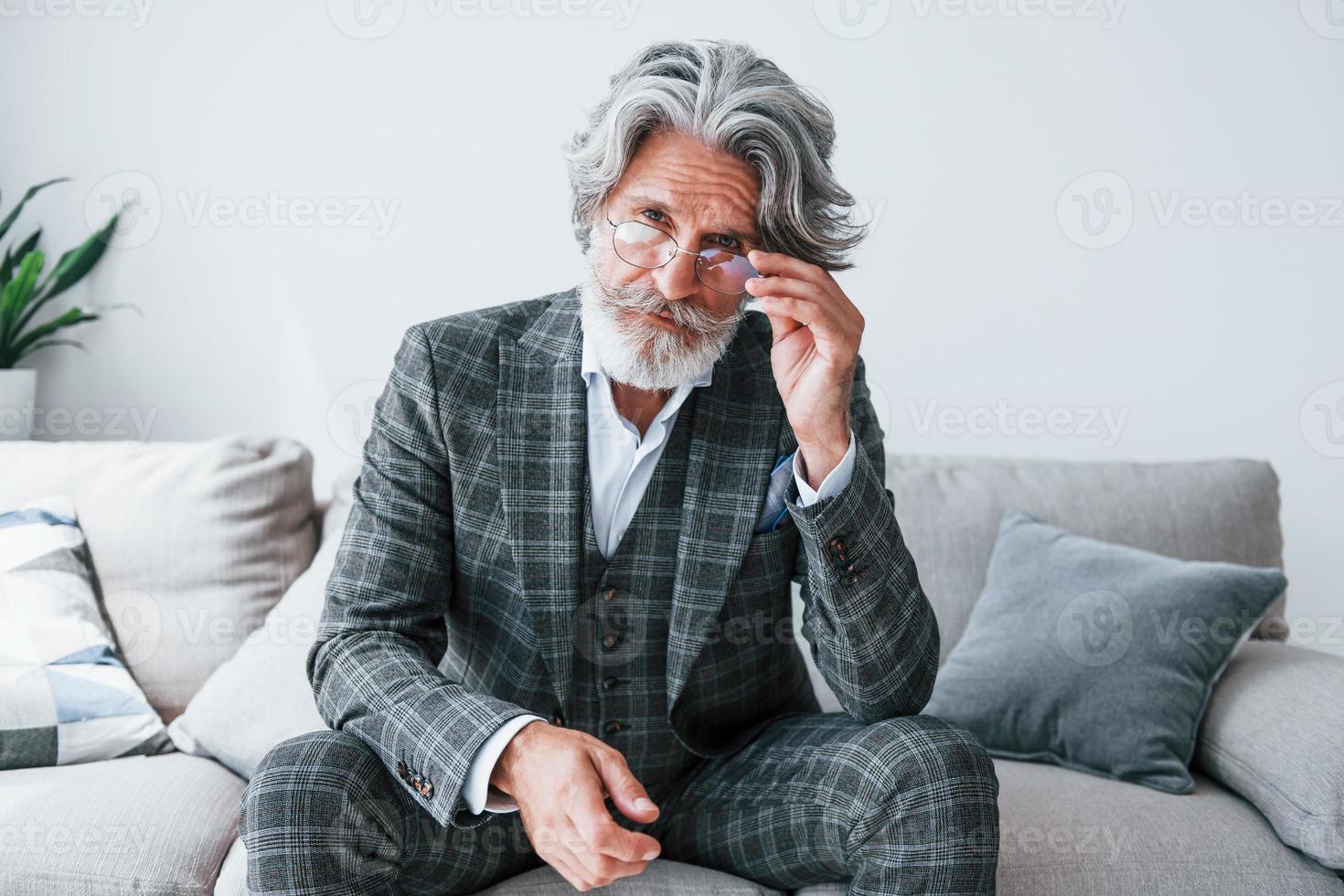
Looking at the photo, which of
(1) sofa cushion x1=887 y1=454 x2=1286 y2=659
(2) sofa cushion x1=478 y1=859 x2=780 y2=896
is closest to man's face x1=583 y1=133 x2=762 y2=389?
(2) sofa cushion x1=478 y1=859 x2=780 y2=896

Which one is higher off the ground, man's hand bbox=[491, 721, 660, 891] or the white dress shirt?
the white dress shirt

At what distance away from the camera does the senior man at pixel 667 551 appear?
1.22m

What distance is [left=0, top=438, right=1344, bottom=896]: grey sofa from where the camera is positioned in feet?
4.84

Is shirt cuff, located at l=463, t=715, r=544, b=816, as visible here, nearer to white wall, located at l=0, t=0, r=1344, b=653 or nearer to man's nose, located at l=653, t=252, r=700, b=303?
man's nose, located at l=653, t=252, r=700, b=303

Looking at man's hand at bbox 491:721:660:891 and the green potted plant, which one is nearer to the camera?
man's hand at bbox 491:721:660:891

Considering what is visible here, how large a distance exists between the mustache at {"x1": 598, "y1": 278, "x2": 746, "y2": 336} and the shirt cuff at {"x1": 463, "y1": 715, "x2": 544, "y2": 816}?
0.56 meters

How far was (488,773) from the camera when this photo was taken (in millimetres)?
1151

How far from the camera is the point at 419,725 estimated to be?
1189mm

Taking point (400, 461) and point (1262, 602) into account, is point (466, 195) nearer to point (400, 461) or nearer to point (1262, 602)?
point (400, 461)

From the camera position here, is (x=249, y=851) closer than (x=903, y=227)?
Yes

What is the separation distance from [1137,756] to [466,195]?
6.05 ft

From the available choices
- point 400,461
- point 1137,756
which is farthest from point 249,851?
point 1137,756

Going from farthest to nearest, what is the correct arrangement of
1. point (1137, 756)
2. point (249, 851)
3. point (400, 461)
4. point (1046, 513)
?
1. point (1046, 513)
2. point (1137, 756)
3. point (400, 461)
4. point (249, 851)

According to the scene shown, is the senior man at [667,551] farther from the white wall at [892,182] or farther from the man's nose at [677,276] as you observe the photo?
the white wall at [892,182]
